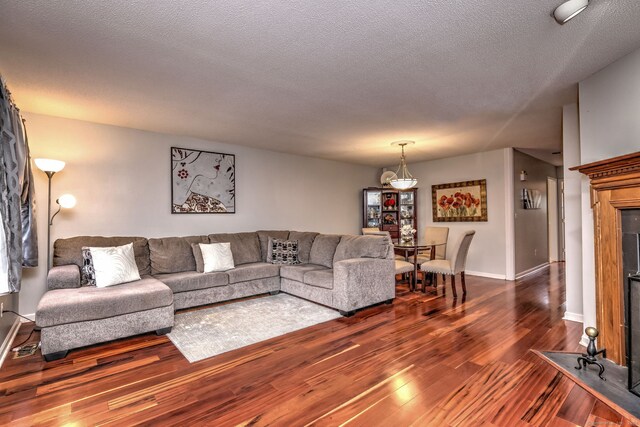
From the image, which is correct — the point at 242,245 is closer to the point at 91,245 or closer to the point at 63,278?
the point at 91,245

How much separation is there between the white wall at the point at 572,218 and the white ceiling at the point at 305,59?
0.84ft

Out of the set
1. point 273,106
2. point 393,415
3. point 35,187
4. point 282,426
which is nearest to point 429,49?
point 273,106

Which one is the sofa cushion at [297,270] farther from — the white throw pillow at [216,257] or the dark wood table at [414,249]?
the dark wood table at [414,249]

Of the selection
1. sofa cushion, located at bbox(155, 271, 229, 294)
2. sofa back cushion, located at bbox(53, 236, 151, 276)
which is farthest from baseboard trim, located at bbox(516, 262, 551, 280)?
sofa back cushion, located at bbox(53, 236, 151, 276)

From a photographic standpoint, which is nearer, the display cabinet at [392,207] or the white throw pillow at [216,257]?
the white throw pillow at [216,257]

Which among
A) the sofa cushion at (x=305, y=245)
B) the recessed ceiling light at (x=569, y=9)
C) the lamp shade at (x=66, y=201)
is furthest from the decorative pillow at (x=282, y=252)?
the recessed ceiling light at (x=569, y=9)

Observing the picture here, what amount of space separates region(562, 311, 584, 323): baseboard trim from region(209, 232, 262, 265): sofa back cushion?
152 inches

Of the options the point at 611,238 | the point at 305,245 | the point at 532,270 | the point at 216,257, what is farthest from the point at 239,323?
the point at 532,270

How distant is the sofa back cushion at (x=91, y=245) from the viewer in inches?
135

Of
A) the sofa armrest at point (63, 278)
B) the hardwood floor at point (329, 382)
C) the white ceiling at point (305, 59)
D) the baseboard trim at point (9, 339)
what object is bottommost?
the hardwood floor at point (329, 382)

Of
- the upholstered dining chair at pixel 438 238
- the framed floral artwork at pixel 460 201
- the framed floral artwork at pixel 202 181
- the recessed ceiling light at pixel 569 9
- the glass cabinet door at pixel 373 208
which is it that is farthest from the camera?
the glass cabinet door at pixel 373 208

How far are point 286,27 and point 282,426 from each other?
7.56 feet

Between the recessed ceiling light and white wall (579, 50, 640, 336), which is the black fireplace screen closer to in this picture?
white wall (579, 50, 640, 336)

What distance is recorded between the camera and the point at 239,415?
178 cm
